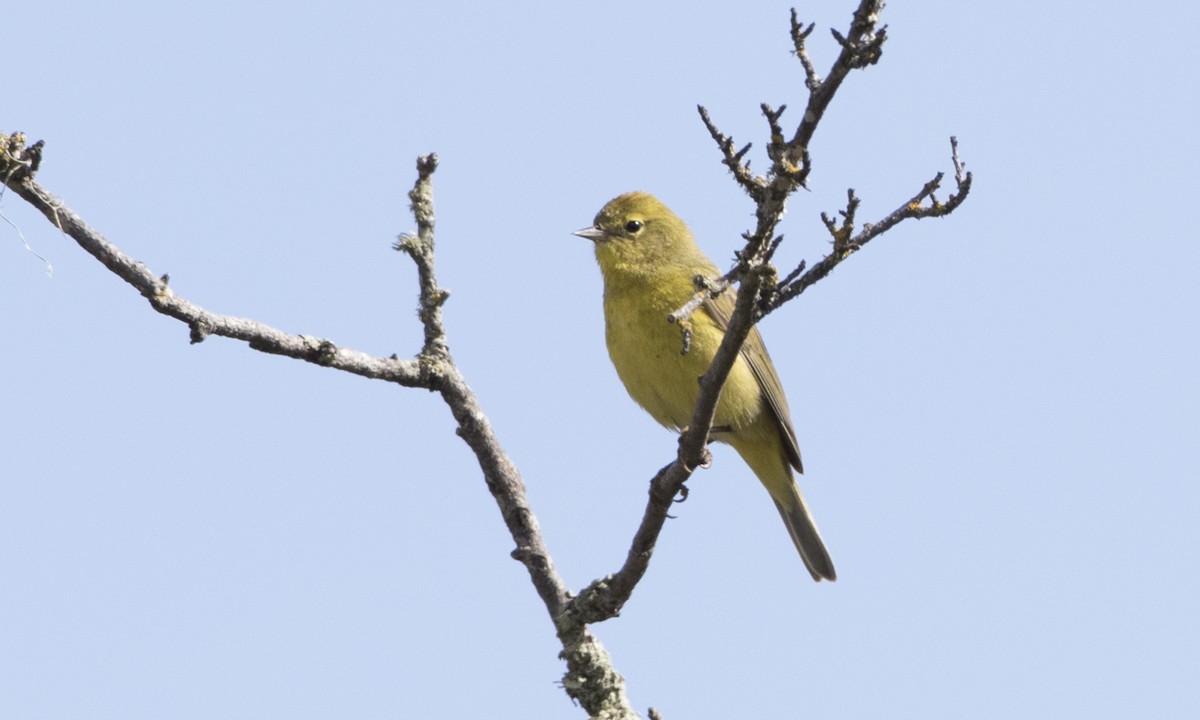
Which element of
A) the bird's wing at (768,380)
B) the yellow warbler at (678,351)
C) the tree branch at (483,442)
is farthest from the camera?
the bird's wing at (768,380)

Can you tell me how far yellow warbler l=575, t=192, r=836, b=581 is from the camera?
7.39m

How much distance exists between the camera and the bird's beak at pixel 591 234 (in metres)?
8.56

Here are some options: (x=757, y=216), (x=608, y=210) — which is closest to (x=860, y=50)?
(x=757, y=216)

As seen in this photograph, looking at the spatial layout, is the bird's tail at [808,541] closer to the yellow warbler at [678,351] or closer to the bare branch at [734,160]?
the yellow warbler at [678,351]

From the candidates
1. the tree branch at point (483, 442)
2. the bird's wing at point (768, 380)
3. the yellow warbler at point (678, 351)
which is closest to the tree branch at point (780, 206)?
the tree branch at point (483, 442)

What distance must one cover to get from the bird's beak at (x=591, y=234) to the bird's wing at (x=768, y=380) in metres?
0.91

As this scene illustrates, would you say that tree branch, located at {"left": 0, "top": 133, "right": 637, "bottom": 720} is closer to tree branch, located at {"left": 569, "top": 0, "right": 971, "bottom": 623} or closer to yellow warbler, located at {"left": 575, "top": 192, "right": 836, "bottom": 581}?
tree branch, located at {"left": 569, "top": 0, "right": 971, "bottom": 623}

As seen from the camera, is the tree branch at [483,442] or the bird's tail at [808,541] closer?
the tree branch at [483,442]

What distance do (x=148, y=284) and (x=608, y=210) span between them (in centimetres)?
503

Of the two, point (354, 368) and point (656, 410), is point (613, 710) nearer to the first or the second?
point (354, 368)

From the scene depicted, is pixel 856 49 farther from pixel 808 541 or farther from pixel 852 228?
pixel 808 541

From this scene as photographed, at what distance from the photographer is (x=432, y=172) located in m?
5.46

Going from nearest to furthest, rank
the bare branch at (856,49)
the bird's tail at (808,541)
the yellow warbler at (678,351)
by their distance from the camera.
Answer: the bare branch at (856,49)
the yellow warbler at (678,351)
the bird's tail at (808,541)

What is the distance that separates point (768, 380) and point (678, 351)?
3.20 ft
